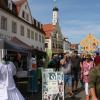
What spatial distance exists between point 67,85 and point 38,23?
5040cm

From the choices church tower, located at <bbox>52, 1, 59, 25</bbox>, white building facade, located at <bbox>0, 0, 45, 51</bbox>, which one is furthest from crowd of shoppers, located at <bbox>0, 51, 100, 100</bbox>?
church tower, located at <bbox>52, 1, 59, 25</bbox>

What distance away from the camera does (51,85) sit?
38.6 ft

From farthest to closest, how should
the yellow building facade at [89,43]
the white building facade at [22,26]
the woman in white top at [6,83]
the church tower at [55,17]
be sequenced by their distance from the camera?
the church tower at [55,17] < the white building facade at [22,26] < the yellow building facade at [89,43] < the woman in white top at [6,83]

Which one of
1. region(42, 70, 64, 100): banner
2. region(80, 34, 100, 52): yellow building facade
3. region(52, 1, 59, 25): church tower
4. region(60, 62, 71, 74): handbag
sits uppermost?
region(52, 1, 59, 25): church tower

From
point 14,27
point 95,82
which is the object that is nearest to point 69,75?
point 95,82

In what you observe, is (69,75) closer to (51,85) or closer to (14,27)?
(51,85)

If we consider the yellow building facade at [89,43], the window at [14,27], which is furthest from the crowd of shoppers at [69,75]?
the window at [14,27]

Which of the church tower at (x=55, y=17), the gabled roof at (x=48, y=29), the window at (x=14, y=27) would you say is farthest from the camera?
the church tower at (x=55, y=17)

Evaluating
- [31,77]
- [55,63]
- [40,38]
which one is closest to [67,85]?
[31,77]

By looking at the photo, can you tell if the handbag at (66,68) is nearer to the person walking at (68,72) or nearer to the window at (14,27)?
the person walking at (68,72)

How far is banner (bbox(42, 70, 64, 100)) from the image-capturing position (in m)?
11.7

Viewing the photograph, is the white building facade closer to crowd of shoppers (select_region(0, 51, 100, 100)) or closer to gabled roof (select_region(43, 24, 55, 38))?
gabled roof (select_region(43, 24, 55, 38))

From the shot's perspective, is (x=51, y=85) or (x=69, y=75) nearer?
(x=51, y=85)

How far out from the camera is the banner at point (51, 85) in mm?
11719
